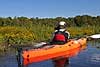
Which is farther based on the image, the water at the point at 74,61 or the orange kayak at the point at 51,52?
the orange kayak at the point at 51,52

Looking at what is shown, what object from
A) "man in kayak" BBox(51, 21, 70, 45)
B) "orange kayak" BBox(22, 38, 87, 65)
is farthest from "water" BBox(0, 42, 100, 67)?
"man in kayak" BBox(51, 21, 70, 45)

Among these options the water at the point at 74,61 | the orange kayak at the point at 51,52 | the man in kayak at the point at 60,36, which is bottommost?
the water at the point at 74,61

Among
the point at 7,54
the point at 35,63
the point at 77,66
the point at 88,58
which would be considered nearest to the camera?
the point at 77,66

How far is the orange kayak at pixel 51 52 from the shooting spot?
1744 cm

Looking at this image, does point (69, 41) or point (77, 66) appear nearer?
point (77, 66)

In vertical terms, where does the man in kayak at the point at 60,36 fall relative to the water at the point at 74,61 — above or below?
above

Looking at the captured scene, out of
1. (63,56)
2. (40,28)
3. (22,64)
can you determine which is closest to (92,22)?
(40,28)

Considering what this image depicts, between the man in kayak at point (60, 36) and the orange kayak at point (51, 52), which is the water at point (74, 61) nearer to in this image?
the orange kayak at point (51, 52)

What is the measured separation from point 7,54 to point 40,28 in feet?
34.6

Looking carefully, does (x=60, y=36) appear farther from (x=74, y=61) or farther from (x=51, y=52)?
(x=74, y=61)

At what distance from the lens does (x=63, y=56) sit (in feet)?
64.3

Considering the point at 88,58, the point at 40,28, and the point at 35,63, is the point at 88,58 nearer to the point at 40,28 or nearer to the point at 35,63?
the point at 35,63

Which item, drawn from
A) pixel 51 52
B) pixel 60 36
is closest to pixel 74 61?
pixel 51 52

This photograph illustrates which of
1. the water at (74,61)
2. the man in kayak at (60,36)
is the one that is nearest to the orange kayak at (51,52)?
the man in kayak at (60,36)
